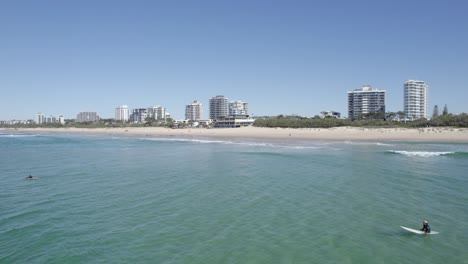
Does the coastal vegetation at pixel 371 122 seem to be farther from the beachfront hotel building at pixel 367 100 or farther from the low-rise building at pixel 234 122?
the beachfront hotel building at pixel 367 100

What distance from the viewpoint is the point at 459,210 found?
18203 millimetres

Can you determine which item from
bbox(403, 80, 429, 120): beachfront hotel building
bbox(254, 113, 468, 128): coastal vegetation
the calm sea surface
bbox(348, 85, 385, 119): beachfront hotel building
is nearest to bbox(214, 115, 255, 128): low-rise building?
bbox(254, 113, 468, 128): coastal vegetation

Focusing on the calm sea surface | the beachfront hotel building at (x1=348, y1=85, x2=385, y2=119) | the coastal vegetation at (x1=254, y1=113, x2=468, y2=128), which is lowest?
the calm sea surface

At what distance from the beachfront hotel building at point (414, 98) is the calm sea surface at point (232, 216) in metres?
158

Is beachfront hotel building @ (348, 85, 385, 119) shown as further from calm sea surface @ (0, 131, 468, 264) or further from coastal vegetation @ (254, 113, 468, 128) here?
calm sea surface @ (0, 131, 468, 264)

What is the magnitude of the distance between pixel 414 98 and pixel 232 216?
600 ft

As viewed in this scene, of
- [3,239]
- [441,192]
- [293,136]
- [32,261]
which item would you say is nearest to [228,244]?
[32,261]

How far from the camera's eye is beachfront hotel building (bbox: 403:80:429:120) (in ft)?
557

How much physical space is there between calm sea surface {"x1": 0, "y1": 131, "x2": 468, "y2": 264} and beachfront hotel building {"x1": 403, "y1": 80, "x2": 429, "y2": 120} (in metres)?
158

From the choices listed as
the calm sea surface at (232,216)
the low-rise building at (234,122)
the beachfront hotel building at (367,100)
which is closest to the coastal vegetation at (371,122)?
the low-rise building at (234,122)

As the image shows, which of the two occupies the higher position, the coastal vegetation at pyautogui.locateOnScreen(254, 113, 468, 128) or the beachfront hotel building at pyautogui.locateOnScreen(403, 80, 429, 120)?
the beachfront hotel building at pyautogui.locateOnScreen(403, 80, 429, 120)

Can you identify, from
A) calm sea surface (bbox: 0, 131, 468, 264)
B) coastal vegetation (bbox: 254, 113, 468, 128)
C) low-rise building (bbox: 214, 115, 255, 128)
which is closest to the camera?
calm sea surface (bbox: 0, 131, 468, 264)

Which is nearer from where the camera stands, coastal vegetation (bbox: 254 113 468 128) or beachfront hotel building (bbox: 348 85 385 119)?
coastal vegetation (bbox: 254 113 468 128)

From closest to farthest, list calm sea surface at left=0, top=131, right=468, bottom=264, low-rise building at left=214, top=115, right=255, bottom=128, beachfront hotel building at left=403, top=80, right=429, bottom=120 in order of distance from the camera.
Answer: calm sea surface at left=0, top=131, right=468, bottom=264
low-rise building at left=214, top=115, right=255, bottom=128
beachfront hotel building at left=403, top=80, right=429, bottom=120
